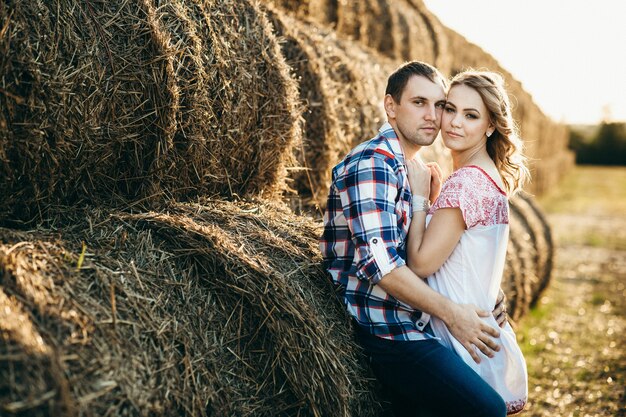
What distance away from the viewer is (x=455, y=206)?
3270 mm

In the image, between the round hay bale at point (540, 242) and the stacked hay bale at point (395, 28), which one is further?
the round hay bale at point (540, 242)

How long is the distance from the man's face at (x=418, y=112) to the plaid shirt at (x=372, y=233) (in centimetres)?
11

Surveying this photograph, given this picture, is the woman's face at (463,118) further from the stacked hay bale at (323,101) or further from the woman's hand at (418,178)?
the stacked hay bale at (323,101)

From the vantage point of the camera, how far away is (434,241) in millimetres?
3268

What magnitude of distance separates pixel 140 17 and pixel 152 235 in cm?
110

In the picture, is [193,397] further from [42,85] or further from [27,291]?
[42,85]

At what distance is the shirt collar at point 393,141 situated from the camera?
337 centimetres

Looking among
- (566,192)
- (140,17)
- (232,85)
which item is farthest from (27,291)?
(566,192)

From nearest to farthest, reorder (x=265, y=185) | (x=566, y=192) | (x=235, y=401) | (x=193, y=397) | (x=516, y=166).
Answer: (x=193, y=397) < (x=235, y=401) < (x=516, y=166) < (x=265, y=185) < (x=566, y=192)

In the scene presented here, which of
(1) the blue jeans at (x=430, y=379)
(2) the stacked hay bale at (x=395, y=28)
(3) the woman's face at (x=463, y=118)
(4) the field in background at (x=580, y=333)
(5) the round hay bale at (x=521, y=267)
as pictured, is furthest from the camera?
(2) the stacked hay bale at (x=395, y=28)

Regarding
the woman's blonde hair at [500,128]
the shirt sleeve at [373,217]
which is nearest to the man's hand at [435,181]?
the woman's blonde hair at [500,128]

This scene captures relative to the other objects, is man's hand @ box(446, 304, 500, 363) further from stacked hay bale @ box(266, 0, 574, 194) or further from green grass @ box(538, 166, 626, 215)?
green grass @ box(538, 166, 626, 215)

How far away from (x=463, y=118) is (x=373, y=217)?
850 millimetres

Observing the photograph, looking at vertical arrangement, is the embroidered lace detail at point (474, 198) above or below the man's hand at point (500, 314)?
above
